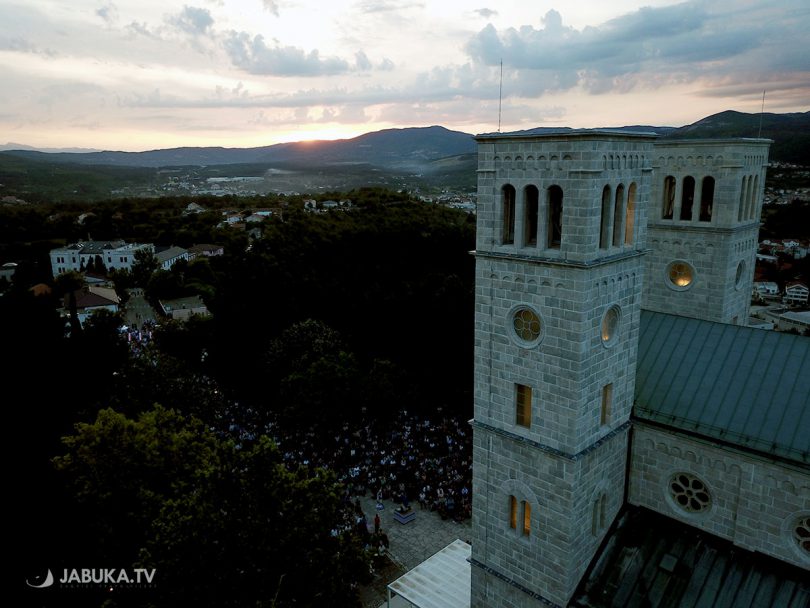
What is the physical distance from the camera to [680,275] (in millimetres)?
24656

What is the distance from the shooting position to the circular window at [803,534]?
15.5 m

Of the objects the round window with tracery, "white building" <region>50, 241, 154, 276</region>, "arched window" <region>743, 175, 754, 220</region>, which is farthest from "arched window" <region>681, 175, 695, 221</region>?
"white building" <region>50, 241, 154, 276</region>

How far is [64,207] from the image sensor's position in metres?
144

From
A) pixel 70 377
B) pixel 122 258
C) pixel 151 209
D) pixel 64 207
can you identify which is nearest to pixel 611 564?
pixel 70 377

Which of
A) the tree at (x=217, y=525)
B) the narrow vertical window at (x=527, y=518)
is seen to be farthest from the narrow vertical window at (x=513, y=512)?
the tree at (x=217, y=525)

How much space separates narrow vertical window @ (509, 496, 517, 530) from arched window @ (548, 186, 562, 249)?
8.14 metres

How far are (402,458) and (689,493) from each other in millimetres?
19973

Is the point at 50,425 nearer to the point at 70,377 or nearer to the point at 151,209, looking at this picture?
the point at 70,377

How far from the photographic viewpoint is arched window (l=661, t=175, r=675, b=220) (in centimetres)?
2428

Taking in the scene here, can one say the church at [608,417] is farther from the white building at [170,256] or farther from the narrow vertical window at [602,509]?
the white building at [170,256]

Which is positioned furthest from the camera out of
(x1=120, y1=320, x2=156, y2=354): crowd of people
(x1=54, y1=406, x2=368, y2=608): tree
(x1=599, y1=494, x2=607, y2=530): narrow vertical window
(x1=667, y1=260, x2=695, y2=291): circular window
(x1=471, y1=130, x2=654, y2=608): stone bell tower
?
(x1=120, y1=320, x2=156, y2=354): crowd of people

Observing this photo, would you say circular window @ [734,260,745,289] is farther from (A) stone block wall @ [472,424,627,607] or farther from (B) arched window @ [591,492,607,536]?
(B) arched window @ [591,492,607,536]

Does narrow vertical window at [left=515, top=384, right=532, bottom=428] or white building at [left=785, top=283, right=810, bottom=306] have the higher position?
narrow vertical window at [left=515, top=384, right=532, bottom=428]

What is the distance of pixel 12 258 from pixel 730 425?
387 feet
